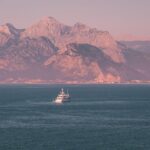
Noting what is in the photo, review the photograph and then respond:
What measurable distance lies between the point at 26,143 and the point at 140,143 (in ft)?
81.5

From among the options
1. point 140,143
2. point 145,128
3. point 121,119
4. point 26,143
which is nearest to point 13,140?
point 26,143

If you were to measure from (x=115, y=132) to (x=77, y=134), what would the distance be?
9.81m

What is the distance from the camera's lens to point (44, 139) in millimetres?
150875

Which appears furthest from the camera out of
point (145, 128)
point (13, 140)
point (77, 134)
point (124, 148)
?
point (145, 128)

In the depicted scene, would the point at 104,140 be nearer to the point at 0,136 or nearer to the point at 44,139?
the point at 44,139

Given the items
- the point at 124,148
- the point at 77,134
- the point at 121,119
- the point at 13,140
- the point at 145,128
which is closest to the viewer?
the point at 124,148

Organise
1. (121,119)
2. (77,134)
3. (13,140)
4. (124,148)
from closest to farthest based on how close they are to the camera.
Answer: (124,148) → (13,140) → (77,134) → (121,119)

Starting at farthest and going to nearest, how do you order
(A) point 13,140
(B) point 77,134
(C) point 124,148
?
(B) point 77,134 → (A) point 13,140 → (C) point 124,148

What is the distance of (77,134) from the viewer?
159125 mm

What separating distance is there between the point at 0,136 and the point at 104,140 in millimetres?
24699

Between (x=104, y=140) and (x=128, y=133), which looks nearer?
(x=104, y=140)

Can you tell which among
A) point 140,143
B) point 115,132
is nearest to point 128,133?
point 115,132

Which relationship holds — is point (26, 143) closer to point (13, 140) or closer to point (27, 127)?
point (13, 140)

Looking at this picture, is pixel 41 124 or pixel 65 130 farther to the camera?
pixel 41 124
